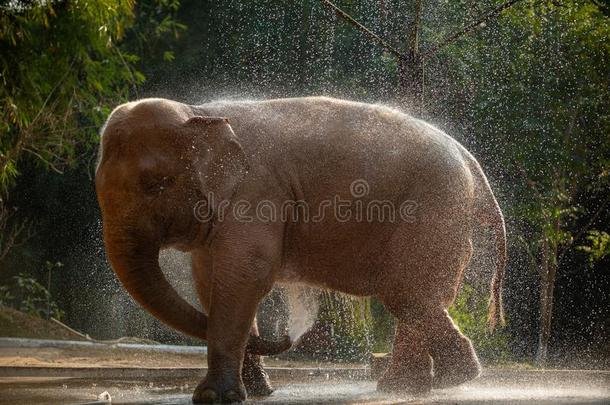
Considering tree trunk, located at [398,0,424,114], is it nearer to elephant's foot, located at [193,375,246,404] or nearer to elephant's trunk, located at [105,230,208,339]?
elephant's trunk, located at [105,230,208,339]

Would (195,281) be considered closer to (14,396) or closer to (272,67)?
(14,396)

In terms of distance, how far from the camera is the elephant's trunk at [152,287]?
19.2 ft

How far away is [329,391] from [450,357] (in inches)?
33.5

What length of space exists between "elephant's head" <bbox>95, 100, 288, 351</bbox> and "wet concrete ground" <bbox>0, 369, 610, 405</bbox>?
0.69 metres

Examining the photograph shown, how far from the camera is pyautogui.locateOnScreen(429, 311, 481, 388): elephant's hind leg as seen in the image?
6.91 meters

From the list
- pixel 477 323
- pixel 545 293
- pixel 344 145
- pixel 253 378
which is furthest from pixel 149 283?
pixel 545 293

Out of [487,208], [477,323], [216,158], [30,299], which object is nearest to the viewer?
[216,158]

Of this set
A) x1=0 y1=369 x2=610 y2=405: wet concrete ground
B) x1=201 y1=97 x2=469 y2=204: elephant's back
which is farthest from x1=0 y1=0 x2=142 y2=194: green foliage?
x1=201 y1=97 x2=469 y2=204: elephant's back

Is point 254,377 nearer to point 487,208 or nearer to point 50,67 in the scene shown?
point 487,208

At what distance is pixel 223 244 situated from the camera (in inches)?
235

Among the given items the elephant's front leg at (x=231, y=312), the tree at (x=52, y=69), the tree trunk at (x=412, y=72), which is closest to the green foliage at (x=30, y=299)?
the tree at (x=52, y=69)

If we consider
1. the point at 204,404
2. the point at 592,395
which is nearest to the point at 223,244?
the point at 204,404

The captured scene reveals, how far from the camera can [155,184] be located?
592 centimetres

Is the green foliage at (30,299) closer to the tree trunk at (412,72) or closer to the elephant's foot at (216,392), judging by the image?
the tree trunk at (412,72)
